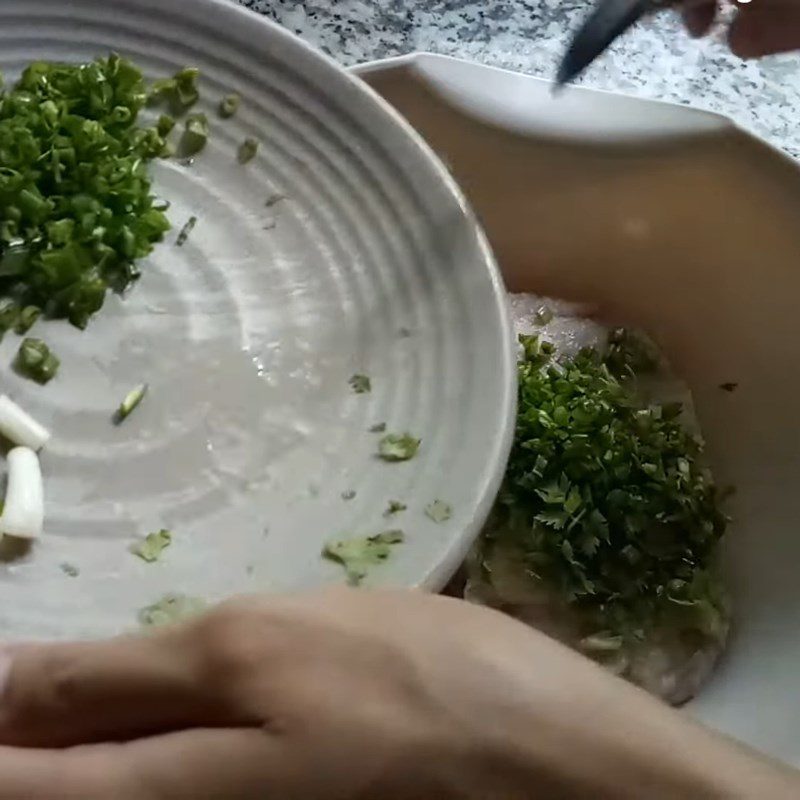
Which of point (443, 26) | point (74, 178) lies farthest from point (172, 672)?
point (443, 26)

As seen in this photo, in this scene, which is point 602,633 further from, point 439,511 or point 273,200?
point 273,200

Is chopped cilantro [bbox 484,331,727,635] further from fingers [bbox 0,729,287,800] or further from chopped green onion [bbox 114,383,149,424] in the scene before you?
fingers [bbox 0,729,287,800]

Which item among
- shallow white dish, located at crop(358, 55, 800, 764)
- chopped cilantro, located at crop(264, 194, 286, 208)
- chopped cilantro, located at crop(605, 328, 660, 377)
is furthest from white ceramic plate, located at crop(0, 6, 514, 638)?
chopped cilantro, located at crop(605, 328, 660, 377)

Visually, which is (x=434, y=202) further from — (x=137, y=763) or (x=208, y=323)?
(x=137, y=763)

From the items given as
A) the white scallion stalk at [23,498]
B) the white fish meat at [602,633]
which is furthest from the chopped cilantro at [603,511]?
the white scallion stalk at [23,498]

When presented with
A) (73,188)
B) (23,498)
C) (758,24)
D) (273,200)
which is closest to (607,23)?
(758,24)

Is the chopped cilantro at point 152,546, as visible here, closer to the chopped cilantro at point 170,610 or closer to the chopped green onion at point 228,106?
the chopped cilantro at point 170,610
